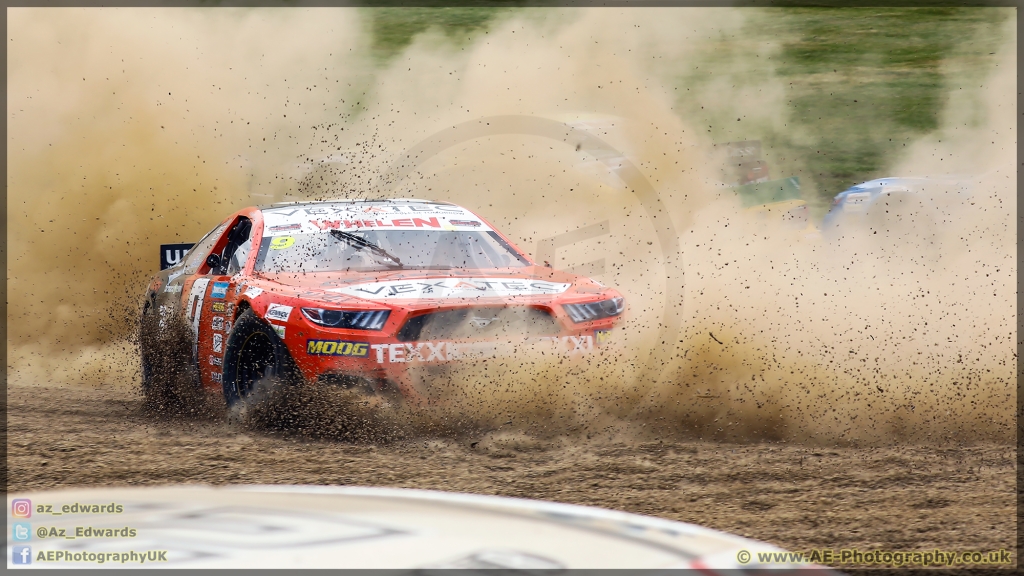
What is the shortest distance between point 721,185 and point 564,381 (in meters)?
7.50

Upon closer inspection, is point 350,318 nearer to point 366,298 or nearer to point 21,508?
point 366,298

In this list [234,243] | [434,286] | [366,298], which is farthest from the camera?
[234,243]

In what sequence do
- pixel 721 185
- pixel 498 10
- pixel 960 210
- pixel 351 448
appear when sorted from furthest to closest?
pixel 498 10, pixel 721 185, pixel 960 210, pixel 351 448

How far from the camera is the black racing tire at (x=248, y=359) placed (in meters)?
5.55

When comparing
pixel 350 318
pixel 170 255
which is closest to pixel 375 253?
pixel 350 318

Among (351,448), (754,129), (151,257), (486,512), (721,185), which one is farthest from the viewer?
(754,129)

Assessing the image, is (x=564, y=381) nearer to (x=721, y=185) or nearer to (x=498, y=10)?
(x=721, y=185)

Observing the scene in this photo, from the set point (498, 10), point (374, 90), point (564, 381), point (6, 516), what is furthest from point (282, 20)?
point (6, 516)

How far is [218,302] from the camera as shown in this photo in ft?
20.3

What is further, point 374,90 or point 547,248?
point 374,90

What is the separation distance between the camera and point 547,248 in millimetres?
11117

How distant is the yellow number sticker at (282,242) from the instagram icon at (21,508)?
387 cm

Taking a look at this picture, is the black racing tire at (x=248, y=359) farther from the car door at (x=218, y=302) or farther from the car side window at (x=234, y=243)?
the car side window at (x=234, y=243)

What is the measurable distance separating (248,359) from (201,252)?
4.99ft
